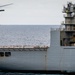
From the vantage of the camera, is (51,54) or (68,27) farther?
(68,27)

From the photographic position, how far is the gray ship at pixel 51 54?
50094mm

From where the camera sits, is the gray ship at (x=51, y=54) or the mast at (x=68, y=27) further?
the mast at (x=68, y=27)

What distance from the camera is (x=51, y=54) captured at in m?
50.3

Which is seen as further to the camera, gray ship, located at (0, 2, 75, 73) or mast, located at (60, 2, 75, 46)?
mast, located at (60, 2, 75, 46)

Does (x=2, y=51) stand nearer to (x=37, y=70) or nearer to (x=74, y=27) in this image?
(x=37, y=70)

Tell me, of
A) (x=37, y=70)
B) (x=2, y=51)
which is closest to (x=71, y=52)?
(x=37, y=70)

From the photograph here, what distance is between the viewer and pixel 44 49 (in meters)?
50.6

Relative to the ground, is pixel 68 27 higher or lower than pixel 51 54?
higher

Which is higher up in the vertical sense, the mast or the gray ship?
the mast

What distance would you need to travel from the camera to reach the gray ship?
5009 cm

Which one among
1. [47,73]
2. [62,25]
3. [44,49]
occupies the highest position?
[62,25]

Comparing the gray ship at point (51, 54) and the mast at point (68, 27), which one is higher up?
the mast at point (68, 27)

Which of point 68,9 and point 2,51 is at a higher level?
point 68,9

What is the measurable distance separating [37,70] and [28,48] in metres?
3.13
